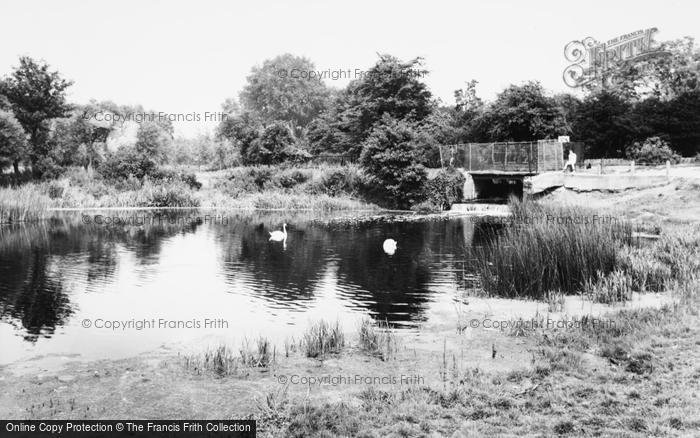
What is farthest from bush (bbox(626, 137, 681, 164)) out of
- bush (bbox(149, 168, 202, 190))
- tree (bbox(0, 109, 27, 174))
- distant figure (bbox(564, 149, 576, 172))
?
tree (bbox(0, 109, 27, 174))

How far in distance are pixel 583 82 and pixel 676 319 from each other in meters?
59.0

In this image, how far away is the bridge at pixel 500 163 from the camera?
38438 millimetres

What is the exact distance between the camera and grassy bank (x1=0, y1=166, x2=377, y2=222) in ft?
144

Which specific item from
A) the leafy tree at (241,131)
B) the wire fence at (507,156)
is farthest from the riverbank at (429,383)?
the leafy tree at (241,131)

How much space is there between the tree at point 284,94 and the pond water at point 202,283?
6923 cm

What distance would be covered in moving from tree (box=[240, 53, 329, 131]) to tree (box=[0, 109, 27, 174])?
5471 cm

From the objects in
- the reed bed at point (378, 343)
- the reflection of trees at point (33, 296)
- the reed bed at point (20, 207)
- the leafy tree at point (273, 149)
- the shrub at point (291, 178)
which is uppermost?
the leafy tree at point (273, 149)

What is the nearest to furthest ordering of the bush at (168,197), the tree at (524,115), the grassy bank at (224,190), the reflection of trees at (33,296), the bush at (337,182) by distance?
the reflection of trees at (33,296) < the grassy bank at (224,190) < the tree at (524,115) < the bush at (168,197) < the bush at (337,182)

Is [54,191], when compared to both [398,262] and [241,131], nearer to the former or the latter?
[241,131]

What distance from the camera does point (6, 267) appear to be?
19094 mm

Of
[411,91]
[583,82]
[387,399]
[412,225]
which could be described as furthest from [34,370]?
[583,82]

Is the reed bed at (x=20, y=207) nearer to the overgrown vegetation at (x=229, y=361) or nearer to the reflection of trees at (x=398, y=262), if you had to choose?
the reflection of trees at (x=398, y=262)

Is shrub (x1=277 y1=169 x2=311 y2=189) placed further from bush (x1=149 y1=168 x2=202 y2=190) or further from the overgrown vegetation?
the overgrown vegetation

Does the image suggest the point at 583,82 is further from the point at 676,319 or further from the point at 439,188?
the point at 676,319
